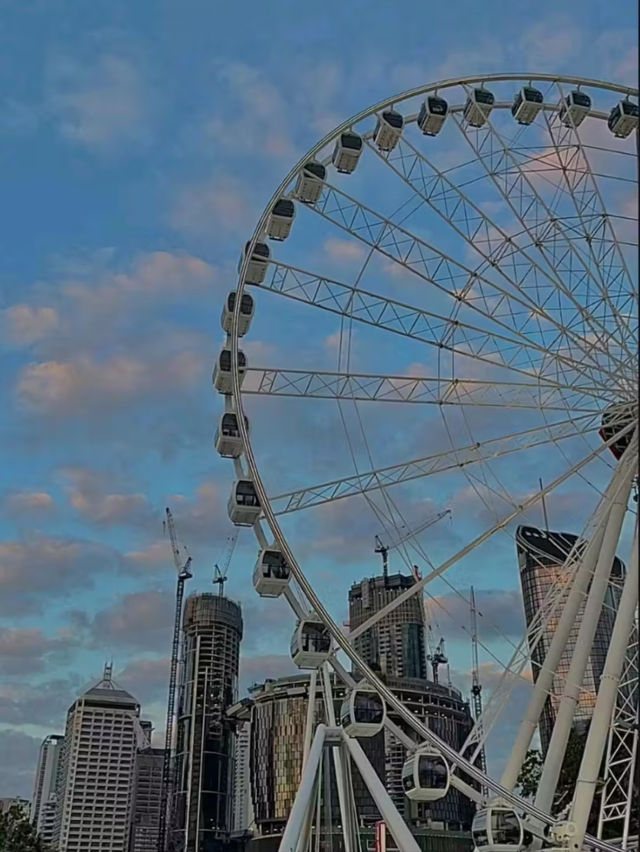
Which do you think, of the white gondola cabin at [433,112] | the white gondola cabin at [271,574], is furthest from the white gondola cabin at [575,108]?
the white gondola cabin at [271,574]

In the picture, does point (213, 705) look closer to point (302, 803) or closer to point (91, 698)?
point (91, 698)

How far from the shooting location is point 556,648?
30.7 meters

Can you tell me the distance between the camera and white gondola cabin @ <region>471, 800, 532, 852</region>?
90.4 ft

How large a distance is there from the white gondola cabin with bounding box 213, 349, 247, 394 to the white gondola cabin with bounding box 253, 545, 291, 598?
6.08 meters

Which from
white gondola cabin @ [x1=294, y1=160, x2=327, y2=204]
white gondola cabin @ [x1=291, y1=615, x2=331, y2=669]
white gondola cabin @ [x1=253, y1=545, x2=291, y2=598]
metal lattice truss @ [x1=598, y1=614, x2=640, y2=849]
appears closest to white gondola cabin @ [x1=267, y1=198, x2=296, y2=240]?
white gondola cabin @ [x1=294, y1=160, x2=327, y2=204]

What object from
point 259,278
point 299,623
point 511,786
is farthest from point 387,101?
point 511,786

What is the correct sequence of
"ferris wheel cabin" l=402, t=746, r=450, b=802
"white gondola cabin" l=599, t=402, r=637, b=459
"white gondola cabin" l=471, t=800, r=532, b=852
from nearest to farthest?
1. "white gondola cabin" l=471, t=800, r=532, b=852
2. "ferris wheel cabin" l=402, t=746, r=450, b=802
3. "white gondola cabin" l=599, t=402, r=637, b=459

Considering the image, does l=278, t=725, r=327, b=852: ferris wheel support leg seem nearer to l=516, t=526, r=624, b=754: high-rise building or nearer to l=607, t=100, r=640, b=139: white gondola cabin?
l=607, t=100, r=640, b=139: white gondola cabin

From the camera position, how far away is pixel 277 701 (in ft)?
482

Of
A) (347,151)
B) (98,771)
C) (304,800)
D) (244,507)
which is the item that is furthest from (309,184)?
(98,771)

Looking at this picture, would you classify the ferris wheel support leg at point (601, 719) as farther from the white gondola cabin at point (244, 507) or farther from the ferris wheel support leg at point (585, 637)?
the white gondola cabin at point (244, 507)

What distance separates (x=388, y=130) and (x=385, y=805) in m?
23.2

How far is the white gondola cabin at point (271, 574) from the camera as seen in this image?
29.8 metres

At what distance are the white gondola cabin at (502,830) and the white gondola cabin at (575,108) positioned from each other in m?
24.2
